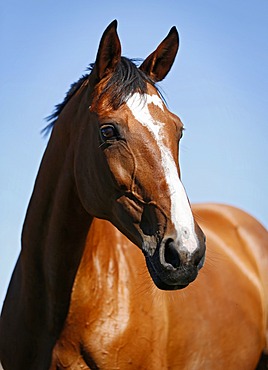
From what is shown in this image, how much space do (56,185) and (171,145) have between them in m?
0.99

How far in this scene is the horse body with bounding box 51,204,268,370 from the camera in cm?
433

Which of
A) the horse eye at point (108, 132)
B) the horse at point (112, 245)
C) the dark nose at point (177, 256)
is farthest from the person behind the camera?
the horse eye at point (108, 132)

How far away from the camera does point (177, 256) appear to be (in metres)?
3.49

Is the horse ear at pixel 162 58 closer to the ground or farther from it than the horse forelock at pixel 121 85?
farther from it

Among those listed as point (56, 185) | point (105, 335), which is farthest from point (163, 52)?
point (105, 335)

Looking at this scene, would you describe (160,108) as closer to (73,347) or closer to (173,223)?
(173,223)

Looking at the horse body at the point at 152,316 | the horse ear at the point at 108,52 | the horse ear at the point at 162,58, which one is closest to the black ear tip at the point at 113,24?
the horse ear at the point at 108,52

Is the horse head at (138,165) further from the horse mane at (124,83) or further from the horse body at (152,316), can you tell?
the horse body at (152,316)

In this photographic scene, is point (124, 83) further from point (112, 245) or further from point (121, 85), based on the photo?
point (112, 245)

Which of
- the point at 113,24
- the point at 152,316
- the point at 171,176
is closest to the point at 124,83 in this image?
the point at 113,24

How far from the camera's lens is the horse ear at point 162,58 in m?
4.50

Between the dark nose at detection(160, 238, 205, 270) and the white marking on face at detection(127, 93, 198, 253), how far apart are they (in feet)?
0.08

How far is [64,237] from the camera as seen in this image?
444 centimetres

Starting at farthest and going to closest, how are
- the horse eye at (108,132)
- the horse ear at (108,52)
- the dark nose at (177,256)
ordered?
the horse ear at (108,52) < the horse eye at (108,132) < the dark nose at (177,256)
